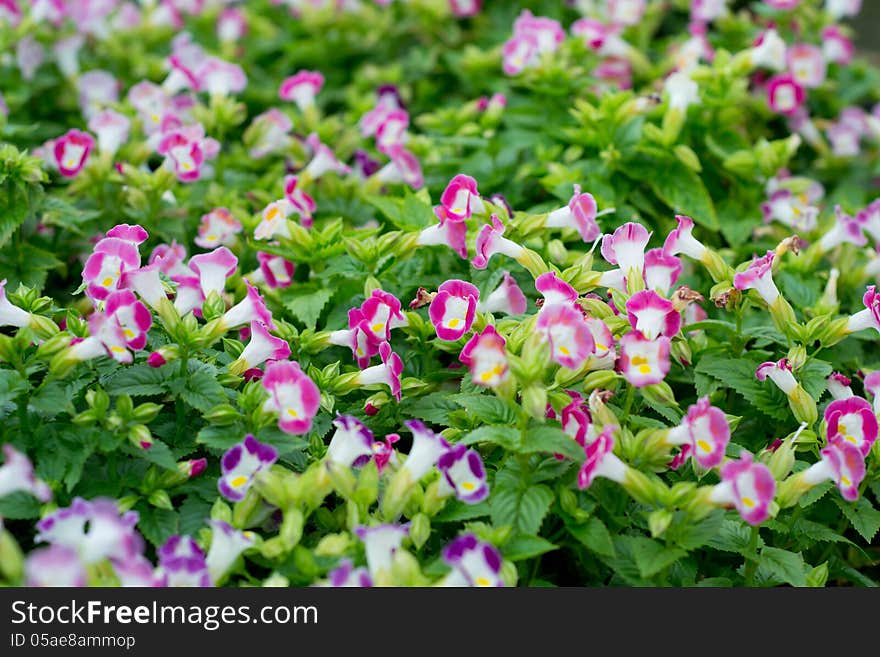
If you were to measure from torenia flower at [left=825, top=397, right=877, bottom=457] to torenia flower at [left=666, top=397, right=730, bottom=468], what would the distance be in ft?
1.06

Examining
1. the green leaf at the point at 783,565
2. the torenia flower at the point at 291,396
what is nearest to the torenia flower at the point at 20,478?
the torenia flower at the point at 291,396

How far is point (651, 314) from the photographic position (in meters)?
1.86

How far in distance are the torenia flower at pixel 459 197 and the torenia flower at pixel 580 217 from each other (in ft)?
0.69

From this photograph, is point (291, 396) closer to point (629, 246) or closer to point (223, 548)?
point (223, 548)

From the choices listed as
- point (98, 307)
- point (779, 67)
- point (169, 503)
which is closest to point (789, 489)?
point (169, 503)

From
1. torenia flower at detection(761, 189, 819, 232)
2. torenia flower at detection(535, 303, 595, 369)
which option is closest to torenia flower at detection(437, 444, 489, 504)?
torenia flower at detection(535, 303, 595, 369)

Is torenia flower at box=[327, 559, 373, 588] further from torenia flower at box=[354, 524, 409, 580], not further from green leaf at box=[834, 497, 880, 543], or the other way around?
green leaf at box=[834, 497, 880, 543]

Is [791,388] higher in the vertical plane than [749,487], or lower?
higher

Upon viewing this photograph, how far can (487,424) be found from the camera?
6.39 feet

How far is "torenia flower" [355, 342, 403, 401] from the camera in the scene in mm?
2037

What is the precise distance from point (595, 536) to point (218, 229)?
52.2 inches

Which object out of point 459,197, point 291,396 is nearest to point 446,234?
point 459,197

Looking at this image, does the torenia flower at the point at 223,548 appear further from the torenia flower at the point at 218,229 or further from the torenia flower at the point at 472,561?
the torenia flower at the point at 218,229

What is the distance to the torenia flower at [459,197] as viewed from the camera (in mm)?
2201
